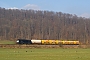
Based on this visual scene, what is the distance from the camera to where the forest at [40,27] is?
161 metres

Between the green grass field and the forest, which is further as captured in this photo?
the forest

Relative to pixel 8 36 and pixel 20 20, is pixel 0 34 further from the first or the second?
pixel 20 20

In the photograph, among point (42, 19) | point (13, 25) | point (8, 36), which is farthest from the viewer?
point (42, 19)

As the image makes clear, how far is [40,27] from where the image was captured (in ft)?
591

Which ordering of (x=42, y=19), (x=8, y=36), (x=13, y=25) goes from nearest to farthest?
(x=8, y=36) → (x=13, y=25) → (x=42, y=19)

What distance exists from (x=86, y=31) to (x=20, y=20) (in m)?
51.8

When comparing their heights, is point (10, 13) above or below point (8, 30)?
above

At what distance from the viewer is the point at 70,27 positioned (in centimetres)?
18175

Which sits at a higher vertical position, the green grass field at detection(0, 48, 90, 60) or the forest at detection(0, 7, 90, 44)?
the forest at detection(0, 7, 90, 44)

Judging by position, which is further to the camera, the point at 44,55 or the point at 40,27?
the point at 40,27

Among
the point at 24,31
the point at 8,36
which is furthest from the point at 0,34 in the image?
the point at 24,31

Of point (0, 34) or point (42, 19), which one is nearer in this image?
point (0, 34)

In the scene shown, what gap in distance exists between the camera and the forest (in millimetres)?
160750

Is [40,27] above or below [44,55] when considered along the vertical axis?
above
